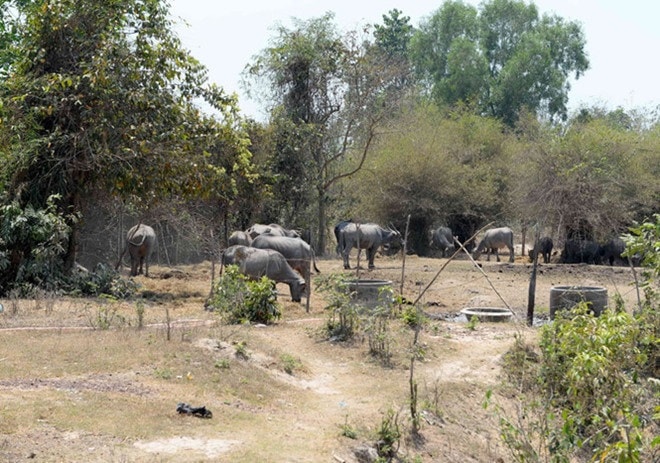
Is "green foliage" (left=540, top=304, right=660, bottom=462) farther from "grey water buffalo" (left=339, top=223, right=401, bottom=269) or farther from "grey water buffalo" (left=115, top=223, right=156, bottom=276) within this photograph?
"grey water buffalo" (left=339, top=223, right=401, bottom=269)

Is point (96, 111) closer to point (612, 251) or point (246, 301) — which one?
point (246, 301)

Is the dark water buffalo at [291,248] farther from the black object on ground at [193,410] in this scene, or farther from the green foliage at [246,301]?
the black object on ground at [193,410]

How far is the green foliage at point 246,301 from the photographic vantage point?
14.2 meters

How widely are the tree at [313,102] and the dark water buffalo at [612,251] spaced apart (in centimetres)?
1000

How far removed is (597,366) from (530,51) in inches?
1879

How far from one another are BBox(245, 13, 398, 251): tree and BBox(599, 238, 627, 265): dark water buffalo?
10.0 meters

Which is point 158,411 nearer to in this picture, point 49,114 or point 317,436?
point 317,436

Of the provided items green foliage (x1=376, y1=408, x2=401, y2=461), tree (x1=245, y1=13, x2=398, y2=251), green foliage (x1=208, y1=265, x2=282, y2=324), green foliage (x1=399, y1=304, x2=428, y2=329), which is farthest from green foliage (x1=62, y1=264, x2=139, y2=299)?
tree (x1=245, y1=13, x2=398, y2=251)

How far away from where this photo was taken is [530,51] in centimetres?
5341

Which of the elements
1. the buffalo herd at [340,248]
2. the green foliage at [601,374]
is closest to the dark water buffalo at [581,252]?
the buffalo herd at [340,248]

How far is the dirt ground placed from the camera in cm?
794

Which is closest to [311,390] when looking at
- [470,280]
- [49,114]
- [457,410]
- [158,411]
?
[457,410]

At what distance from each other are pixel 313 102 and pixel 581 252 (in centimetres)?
1239

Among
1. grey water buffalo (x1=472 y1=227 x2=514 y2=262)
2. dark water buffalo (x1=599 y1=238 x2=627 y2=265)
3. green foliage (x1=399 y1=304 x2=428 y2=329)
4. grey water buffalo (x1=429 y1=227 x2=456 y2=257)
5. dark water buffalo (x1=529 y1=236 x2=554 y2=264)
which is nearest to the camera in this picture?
green foliage (x1=399 y1=304 x2=428 y2=329)
